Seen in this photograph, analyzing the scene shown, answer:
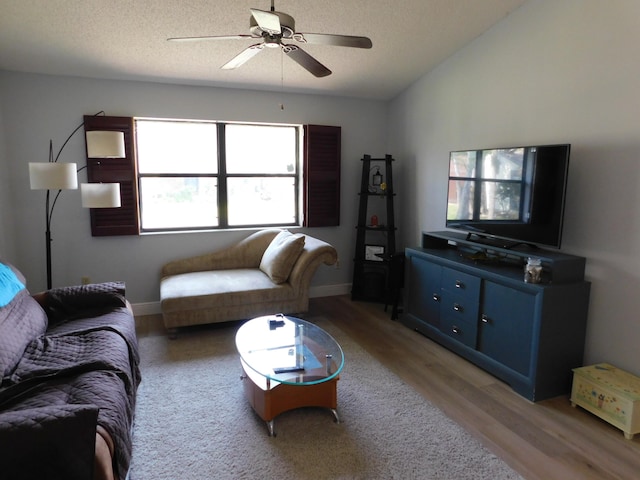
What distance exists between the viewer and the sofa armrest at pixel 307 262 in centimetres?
389

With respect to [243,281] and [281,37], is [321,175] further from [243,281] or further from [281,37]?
[281,37]

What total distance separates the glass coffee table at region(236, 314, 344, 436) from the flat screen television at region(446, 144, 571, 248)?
1.63m

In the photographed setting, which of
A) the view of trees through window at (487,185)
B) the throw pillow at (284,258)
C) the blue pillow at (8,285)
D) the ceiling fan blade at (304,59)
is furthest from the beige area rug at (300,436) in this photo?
the ceiling fan blade at (304,59)

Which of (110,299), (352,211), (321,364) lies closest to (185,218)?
(110,299)

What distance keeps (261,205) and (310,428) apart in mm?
2888

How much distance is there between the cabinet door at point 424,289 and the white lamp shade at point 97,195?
8.86 feet

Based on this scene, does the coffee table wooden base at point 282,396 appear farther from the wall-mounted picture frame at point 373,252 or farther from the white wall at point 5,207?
the white wall at point 5,207

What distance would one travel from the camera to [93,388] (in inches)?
74.5

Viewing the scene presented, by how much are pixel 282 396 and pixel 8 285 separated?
1.82m

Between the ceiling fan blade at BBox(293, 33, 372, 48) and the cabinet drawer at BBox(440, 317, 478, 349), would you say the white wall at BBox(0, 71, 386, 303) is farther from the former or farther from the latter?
the ceiling fan blade at BBox(293, 33, 372, 48)

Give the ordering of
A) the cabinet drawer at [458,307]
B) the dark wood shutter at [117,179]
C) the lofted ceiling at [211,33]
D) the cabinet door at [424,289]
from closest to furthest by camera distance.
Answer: the lofted ceiling at [211,33] < the cabinet drawer at [458,307] < the cabinet door at [424,289] < the dark wood shutter at [117,179]

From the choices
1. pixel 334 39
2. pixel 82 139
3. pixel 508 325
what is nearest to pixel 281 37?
pixel 334 39

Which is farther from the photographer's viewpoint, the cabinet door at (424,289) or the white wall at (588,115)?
the cabinet door at (424,289)

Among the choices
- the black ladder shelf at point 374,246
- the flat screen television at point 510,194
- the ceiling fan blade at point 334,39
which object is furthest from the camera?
the black ladder shelf at point 374,246
